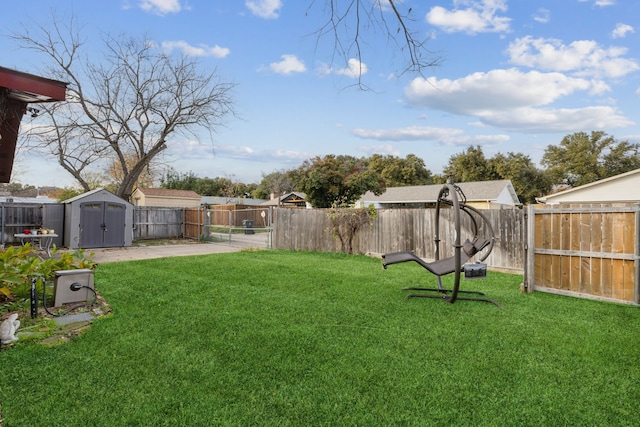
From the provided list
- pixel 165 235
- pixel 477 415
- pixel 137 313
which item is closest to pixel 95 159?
pixel 165 235

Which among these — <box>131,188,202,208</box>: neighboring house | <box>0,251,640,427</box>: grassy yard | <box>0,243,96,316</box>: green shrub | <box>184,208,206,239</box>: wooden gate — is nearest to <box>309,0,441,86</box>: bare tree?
<box>0,251,640,427</box>: grassy yard

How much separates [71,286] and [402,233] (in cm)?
781

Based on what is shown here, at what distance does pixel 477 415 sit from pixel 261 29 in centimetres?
413

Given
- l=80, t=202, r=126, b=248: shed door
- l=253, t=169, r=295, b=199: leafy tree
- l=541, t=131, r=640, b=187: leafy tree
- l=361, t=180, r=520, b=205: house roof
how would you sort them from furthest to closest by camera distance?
l=253, t=169, r=295, b=199: leafy tree < l=541, t=131, r=640, b=187: leafy tree < l=361, t=180, r=520, b=205: house roof < l=80, t=202, r=126, b=248: shed door

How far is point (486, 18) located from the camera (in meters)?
3.82

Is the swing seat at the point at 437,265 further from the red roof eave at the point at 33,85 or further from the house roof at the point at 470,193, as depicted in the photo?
the house roof at the point at 470,193

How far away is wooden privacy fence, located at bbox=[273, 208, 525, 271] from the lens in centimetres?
823

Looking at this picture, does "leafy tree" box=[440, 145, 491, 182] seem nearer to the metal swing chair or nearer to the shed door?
the shed door

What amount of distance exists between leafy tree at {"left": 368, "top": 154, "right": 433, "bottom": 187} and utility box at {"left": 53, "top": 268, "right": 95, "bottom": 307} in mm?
35414

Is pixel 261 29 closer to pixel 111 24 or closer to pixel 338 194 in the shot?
pixel 338 194

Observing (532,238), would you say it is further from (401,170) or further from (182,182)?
(182,182)

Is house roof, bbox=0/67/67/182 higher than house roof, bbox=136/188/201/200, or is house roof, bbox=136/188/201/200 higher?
house roof, bbox=136/188/201/200

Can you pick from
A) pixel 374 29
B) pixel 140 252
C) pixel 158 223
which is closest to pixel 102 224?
pixel 140 252

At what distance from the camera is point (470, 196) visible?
27.2 meters
